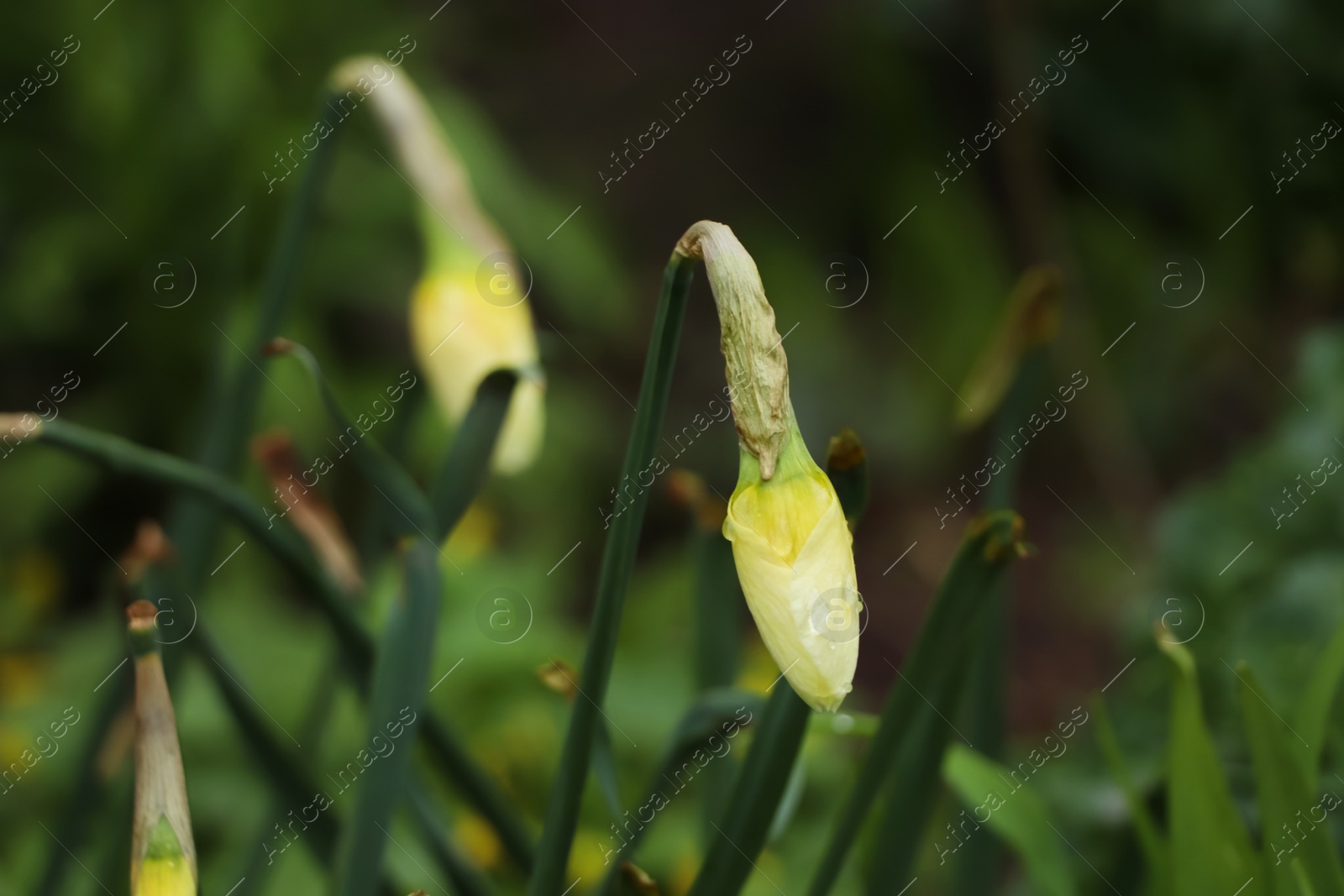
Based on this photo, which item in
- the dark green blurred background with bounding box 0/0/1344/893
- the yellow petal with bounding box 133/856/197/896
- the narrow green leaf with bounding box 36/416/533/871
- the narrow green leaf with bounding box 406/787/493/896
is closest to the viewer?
the yellow petal with bounding box 133/856/197/896

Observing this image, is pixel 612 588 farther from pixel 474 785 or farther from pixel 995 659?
pixel 995 659

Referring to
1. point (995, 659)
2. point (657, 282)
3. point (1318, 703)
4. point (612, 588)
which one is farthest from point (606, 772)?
point (657, 282)

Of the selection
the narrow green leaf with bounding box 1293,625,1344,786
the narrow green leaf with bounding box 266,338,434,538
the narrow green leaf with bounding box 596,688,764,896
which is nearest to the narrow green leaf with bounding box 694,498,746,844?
the narrow green leaf with bounding box 596,688,764,896

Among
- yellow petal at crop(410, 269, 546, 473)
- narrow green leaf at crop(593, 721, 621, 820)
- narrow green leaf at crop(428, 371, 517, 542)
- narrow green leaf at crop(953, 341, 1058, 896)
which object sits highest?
yellow petal at crop(410, 269, 546, 473)

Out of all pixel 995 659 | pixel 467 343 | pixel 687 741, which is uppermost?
pixel 467 343

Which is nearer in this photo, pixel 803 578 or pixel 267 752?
pixel 803 578

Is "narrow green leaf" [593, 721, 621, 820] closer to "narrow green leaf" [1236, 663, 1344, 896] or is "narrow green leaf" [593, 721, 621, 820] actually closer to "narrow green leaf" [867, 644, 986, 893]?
"narrow green leaf" [867, 644, 986, 893]

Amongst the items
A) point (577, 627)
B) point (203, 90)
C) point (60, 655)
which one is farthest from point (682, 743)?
point (203, 90)

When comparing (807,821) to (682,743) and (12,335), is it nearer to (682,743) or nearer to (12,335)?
(682,743)
